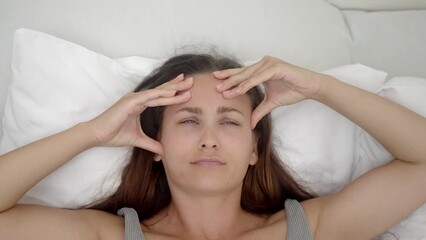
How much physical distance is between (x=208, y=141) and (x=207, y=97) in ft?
0.39

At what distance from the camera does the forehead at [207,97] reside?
134 centimetres

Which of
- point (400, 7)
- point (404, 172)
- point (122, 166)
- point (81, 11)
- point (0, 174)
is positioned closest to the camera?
point (0, 174)

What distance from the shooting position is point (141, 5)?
1698 mm

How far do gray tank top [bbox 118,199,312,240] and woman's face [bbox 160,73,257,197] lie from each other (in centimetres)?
14

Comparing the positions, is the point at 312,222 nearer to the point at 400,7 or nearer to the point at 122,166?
the point at 122,166

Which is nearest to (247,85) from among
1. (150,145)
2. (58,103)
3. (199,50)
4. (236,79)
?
(236,79)

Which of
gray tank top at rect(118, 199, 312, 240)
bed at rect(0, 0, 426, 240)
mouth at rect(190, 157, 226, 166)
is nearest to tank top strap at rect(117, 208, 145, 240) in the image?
gray tank top at rect(118, 199, 312, 240)

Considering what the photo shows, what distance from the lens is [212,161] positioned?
51.4 inches

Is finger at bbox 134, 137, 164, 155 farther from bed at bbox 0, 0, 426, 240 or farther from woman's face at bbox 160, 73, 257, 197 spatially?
bed at bbox 0, 0, 426, 240

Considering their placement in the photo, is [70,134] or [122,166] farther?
[122,166]

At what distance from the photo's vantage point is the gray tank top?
1.35 meters

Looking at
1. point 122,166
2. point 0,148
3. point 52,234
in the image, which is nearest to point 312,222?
point 122,166

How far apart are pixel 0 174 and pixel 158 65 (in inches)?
21.8

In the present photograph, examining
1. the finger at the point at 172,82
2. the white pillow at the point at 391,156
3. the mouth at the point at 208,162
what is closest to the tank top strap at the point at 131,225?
the mouth at the point at 208,162
